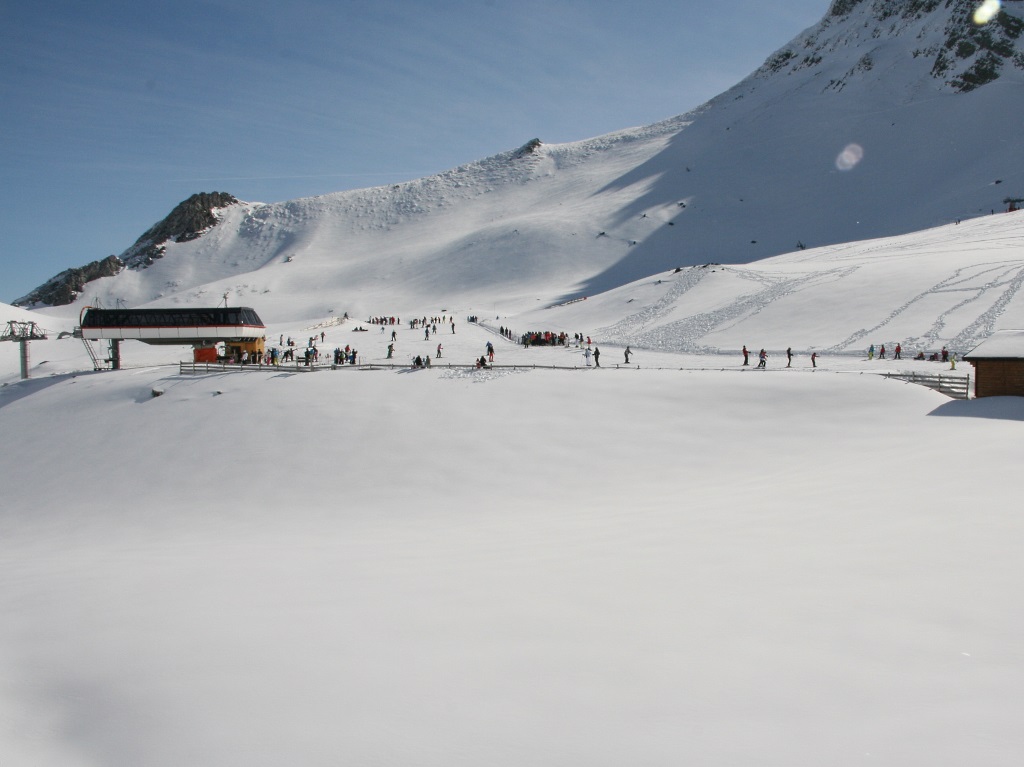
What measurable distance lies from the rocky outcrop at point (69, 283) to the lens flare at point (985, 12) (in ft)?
655

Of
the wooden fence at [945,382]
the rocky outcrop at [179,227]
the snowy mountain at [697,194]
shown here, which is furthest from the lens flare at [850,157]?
the rocky outcrop at [179,227]

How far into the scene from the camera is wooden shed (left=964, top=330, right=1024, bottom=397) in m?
22.7

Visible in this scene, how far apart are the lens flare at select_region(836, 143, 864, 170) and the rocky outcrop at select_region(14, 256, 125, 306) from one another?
150702 mm

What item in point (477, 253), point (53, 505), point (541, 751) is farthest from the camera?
point (477, 253)

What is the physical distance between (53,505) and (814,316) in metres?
44.5

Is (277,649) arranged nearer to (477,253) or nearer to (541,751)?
(541,751)

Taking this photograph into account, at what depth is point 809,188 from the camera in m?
120

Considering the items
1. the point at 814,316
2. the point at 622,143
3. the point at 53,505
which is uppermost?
the point at 622,143

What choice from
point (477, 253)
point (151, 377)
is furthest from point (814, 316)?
point (477, 253)

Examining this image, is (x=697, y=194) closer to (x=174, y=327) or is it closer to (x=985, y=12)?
(x=985, y=12)

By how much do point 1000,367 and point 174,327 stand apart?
130 ft

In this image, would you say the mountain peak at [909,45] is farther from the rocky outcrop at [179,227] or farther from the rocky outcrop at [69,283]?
the rocky outcrop at [69,283]

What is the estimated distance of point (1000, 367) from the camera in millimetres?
22969

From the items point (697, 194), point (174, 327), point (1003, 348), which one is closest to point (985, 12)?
point (697, 194)
